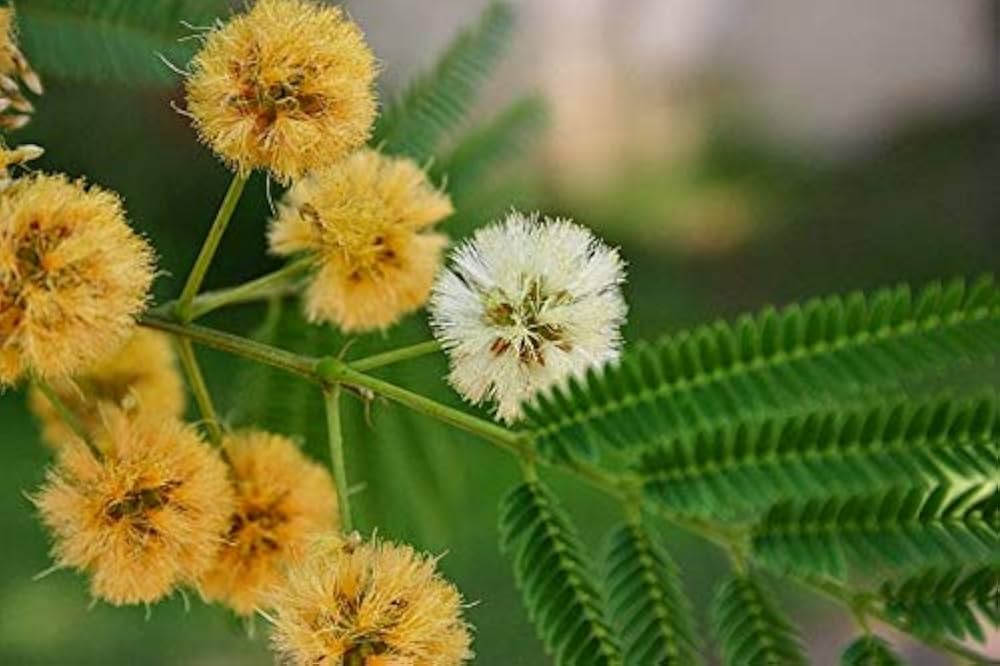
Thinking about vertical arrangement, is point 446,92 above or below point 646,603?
above

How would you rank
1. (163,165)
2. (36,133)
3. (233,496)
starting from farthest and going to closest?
(163,165) → (36,133) → (233,496)

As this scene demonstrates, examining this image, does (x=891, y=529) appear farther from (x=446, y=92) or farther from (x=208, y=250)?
(x=446, y=92)

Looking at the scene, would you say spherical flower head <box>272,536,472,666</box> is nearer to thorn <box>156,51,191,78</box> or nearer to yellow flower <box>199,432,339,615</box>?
yellow flower <box>199,432,339,615</box>

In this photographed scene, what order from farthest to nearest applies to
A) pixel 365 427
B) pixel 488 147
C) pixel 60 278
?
pixel 488 147
pixel 365 427
pixel 60 278

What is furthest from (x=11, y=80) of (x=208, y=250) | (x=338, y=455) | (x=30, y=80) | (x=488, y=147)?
(x=488, y=147)

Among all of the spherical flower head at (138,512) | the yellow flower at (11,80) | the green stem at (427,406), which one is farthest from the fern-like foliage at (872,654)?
the yellow flower at (11,80)

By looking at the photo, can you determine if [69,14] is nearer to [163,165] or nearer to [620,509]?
[620,509]

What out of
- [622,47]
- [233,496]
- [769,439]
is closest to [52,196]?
[233,496]
